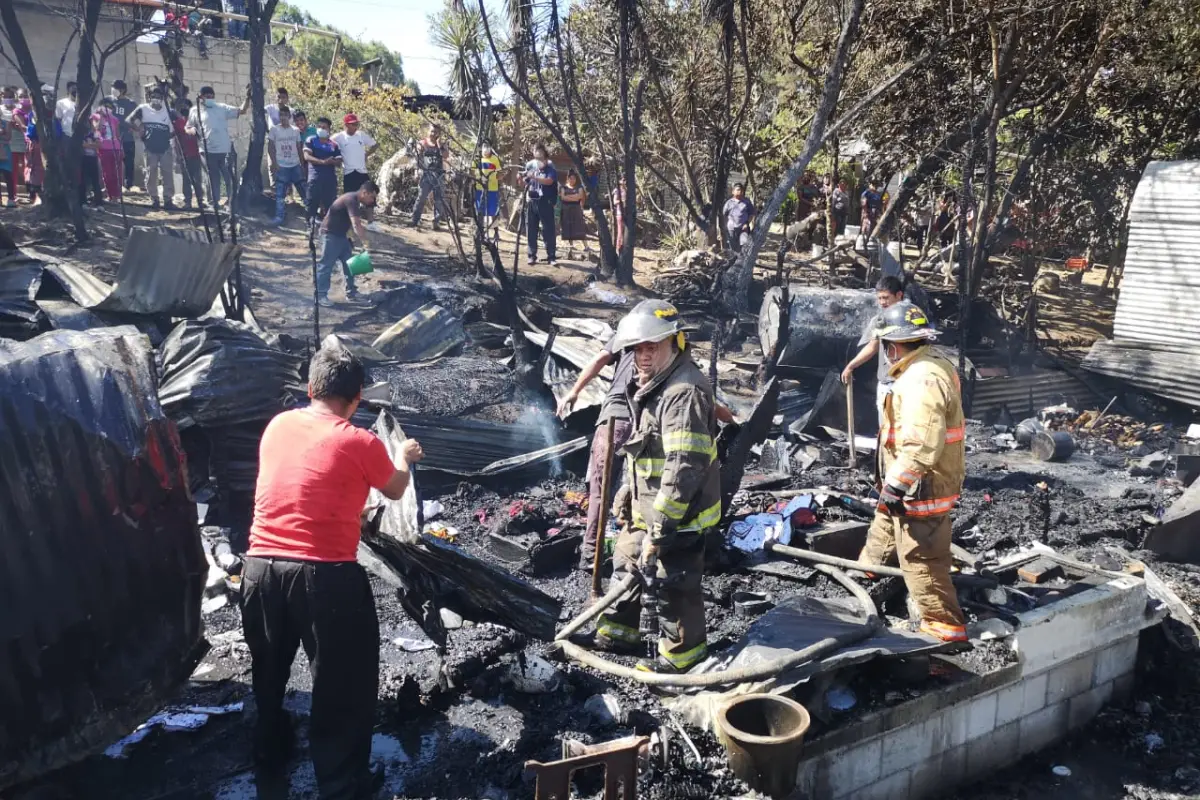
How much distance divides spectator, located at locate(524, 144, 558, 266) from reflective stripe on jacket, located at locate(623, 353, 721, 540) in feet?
31.9

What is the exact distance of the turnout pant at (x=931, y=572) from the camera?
430 centimetres

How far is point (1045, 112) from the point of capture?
12.7 m

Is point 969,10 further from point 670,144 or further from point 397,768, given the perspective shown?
point 397,768

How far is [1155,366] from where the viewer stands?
34.2ft

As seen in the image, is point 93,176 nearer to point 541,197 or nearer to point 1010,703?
point 541,197

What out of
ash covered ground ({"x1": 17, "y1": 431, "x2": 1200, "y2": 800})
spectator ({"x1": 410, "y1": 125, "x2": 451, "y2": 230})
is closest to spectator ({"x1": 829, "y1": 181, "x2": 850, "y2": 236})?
spectator ({"x1": 410, "y1": 125, "x2": 451, "y2": 230})

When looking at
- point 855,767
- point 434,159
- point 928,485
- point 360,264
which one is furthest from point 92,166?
→ point 855,767

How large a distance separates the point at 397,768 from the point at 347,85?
22347 mm

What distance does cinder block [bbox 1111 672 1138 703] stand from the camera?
5035 millimetres

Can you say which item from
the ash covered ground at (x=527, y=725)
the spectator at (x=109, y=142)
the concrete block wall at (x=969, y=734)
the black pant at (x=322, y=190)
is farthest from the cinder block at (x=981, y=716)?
the spectator at (x=109, y=142)

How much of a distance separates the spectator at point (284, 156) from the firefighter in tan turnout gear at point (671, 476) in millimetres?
10663

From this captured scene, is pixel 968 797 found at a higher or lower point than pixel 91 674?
lower

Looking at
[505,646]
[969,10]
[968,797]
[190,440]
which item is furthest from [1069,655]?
[969,10]

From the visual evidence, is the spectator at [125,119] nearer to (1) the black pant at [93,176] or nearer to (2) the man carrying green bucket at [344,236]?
(1) the black pant at [93,176]
